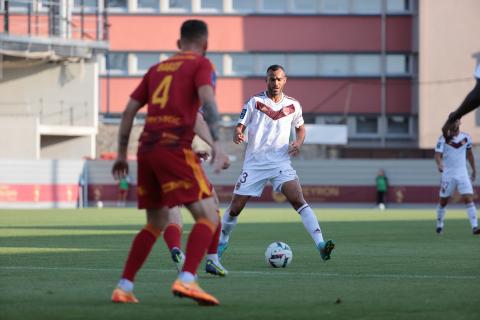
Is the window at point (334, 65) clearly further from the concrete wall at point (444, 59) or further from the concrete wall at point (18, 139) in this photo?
the concrete wall at point (18, 139)

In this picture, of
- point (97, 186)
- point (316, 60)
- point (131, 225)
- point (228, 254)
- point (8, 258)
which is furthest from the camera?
point (316, 60)

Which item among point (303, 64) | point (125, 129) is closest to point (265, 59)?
point (303, 64)

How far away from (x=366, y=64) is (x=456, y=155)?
45141 mm

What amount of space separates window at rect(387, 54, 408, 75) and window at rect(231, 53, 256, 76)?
8117 millimetres

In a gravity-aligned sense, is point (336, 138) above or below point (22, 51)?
below

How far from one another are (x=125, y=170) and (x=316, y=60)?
61075mm

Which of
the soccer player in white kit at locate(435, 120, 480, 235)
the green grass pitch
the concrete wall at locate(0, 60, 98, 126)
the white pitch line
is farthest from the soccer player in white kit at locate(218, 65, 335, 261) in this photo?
the concrete wall at locate(0, 60, 98, 126)

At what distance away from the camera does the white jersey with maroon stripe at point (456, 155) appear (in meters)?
24.6

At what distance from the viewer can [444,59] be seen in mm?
64938

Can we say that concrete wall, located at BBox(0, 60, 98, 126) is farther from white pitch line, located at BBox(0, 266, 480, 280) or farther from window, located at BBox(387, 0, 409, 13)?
white pitch line, located at BBox(0, 266, 480, 280)

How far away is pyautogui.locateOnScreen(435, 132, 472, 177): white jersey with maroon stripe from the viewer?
80.6 feet

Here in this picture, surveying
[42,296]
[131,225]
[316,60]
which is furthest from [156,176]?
[316,60]

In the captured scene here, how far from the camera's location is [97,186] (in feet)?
171

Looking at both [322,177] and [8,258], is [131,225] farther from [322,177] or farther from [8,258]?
[322,177]
